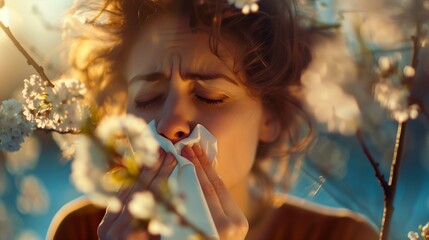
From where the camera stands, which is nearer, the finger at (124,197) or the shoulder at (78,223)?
the finger at (124,197)

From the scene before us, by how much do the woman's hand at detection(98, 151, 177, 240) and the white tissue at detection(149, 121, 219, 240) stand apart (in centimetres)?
1

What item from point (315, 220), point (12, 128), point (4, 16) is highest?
point (4, 16)

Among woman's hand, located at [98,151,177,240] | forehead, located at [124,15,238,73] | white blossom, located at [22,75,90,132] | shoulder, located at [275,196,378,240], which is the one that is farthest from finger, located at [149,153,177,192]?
shoulder, located at [275,196,378,240]

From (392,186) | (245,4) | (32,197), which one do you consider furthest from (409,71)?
(32,197)

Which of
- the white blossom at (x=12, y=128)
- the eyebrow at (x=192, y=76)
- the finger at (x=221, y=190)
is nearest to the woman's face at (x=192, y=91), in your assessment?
the eyebrow at (x=192, y=76)

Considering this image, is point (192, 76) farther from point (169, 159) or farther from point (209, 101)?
point (169, 159)

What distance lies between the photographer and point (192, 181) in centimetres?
78

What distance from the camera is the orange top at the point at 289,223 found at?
3.96ft

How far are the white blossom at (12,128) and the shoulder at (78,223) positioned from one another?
0.47 metres

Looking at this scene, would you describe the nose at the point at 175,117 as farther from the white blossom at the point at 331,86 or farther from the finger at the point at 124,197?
the white blossom at the point at 331,86

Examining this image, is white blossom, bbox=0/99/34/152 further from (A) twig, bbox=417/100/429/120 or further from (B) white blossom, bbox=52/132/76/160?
(A) twig, bbox=417/100/429/120

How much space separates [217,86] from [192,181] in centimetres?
26

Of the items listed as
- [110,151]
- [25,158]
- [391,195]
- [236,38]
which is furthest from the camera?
[25,158]

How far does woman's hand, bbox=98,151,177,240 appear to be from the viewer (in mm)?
736
